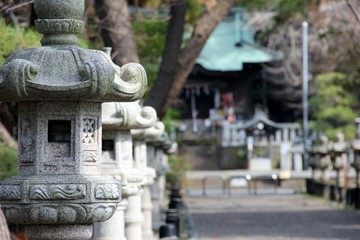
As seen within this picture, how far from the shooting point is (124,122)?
11383 mm

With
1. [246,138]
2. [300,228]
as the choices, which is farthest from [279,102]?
[300,228]

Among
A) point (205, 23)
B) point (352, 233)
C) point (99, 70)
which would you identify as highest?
point (205, 23)

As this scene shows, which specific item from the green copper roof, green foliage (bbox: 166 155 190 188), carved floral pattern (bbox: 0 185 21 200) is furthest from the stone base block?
the green copper roof

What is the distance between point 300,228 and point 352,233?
1.86m

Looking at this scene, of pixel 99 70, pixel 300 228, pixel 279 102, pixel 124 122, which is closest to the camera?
pixel 99 70

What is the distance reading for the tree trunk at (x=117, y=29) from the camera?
60.2ft

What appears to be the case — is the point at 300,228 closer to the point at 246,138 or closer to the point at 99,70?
the point at 99,70

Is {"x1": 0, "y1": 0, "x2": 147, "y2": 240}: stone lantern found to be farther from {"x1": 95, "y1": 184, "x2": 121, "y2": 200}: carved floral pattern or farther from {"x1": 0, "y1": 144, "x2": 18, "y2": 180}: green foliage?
{"x1": 0, "y1": 144, "x2": 18, "y2": 180}: green foliage

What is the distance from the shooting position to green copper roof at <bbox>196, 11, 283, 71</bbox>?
53.7 m

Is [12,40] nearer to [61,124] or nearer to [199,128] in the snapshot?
[61,124]

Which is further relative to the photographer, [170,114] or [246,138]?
[246,138]

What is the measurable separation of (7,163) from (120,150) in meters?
1.44

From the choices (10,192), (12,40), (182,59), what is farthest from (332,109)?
(10,192)

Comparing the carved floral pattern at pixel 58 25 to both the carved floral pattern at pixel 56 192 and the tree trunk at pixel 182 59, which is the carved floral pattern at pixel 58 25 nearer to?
the carved floral pattern at pixel 56 192
